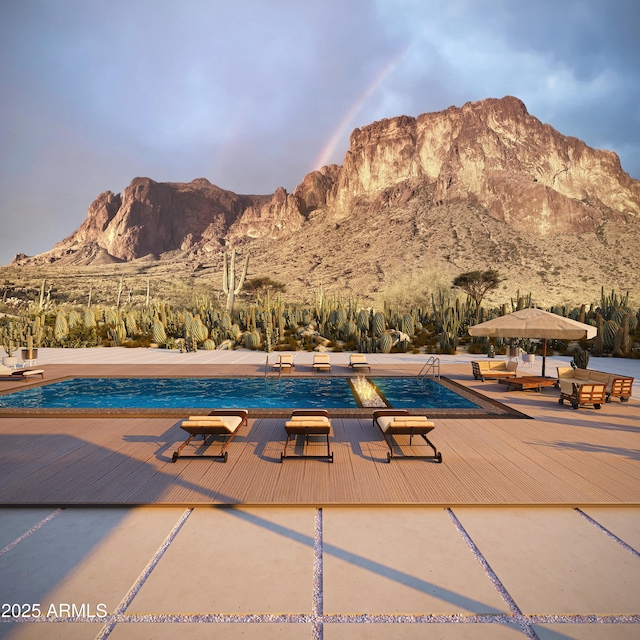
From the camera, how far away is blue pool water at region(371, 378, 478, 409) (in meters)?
8.01

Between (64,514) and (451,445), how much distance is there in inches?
168

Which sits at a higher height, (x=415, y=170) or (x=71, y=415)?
(x=415, y=170)

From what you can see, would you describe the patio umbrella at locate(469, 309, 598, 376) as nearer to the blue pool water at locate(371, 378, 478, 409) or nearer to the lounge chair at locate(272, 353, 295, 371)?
the blue pool water at locate(371, 378, 478, 409)

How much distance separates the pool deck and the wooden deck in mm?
27

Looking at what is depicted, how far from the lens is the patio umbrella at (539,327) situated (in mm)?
7980

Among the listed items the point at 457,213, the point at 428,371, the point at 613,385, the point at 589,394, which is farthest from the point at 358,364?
the point at 457,213

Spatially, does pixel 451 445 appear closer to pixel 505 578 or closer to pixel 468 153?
pixel 505 578

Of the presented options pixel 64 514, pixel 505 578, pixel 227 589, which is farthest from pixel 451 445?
pixel 64 514

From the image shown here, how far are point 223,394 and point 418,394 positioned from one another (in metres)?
4.53

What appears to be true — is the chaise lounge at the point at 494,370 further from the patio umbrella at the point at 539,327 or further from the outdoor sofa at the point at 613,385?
the outdoor sofa at the point at 613,385

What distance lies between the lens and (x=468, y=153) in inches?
2336

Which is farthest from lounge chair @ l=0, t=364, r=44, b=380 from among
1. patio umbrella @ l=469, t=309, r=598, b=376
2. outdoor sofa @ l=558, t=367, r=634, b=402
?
outdoor sofa @ l=558, t=367, r=634, b=402

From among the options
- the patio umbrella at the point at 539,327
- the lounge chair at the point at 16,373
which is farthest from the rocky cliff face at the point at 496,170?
the lounge chair at the point at 16,373

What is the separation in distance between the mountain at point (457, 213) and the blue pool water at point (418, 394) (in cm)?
3284
